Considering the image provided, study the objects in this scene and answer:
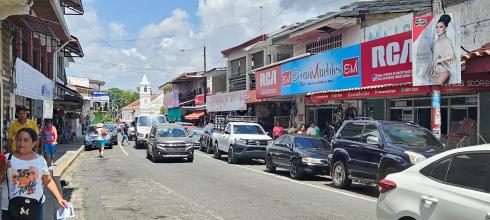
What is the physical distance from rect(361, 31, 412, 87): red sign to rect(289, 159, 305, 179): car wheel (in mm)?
4908

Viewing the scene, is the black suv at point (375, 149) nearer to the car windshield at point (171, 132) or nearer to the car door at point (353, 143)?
the car door at point (353, 143)

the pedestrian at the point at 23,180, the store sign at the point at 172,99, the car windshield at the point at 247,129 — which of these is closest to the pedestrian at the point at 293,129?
the car windshield at the point at 247,129

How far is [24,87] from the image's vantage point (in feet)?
56.4

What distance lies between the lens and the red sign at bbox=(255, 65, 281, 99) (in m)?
30.0

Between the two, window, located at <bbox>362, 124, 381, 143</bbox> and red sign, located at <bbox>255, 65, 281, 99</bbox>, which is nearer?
window, located at <bbox>362, 124, 381, 143</bbox>

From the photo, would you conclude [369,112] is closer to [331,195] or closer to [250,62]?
[331,195]

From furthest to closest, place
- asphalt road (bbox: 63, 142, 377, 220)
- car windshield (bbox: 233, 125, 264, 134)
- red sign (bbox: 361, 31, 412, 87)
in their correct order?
car windshield (bbox: 233, 125, 264, 134), red sign (bbox: 361, 31, 412, 87), asphalt road (bbox: 63, 142, 377, 220)

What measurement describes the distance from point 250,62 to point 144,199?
29.6 m

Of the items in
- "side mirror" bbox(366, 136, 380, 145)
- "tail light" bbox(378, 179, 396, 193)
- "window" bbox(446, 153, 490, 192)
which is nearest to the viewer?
"window" bbox(446, 153, 490, 192)

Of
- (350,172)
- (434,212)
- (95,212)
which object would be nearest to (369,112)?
(350,172)

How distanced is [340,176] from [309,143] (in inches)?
139

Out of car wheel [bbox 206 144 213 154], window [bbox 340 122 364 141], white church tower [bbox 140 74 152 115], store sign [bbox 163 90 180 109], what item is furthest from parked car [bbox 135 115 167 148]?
white church tower [bbox 140 74 152 115]

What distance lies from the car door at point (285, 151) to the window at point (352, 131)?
326cm

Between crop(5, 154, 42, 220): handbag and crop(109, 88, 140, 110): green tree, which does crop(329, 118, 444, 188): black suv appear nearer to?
crop(5, 154, 42, 220): handbag
